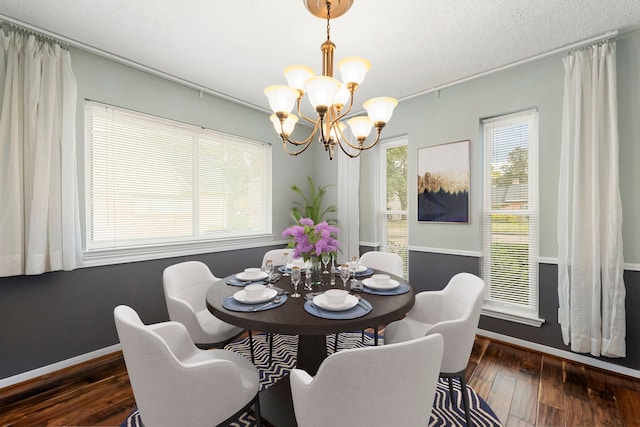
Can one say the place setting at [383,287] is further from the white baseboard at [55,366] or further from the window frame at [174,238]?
the white baseboard at [55,366]

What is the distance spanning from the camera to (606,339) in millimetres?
2172

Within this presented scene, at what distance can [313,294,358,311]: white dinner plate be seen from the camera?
1430 mm

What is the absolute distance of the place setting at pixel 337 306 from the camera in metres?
1.38

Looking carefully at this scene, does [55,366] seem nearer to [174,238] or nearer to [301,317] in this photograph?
[174,238]

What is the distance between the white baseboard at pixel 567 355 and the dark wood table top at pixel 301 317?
179cm

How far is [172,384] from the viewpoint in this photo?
1.07 meters

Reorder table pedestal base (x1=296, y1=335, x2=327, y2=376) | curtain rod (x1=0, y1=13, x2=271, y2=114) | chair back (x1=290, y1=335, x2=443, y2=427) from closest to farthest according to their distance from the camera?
1. chair back (x1=290, y1=335, x2=443, y2=427)
2. table pedestal base (x1=296, y1=335, x2=327, y2=376)
3. curtain rod (x1=0, y1=13, x2=271, y2=114)

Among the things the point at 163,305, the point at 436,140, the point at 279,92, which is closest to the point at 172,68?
the point at 279,92

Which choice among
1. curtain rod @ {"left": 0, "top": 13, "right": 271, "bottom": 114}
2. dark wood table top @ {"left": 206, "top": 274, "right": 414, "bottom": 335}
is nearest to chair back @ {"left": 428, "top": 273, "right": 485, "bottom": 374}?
dark wood table top @ {"left": 206, "top": 274, "right": 414, "bottom": 335}

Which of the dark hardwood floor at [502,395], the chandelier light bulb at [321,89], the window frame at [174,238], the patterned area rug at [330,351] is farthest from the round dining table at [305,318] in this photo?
the window frame at [174,238]

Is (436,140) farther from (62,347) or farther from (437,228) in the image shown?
(62,347)

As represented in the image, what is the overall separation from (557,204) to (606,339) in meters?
1.10

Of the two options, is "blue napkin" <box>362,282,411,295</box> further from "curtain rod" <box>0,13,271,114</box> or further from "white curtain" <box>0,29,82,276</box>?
"curtain rod" <box>0,13,271,114</box>

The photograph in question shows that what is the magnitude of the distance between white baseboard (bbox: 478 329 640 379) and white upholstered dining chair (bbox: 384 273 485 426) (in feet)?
4.46
